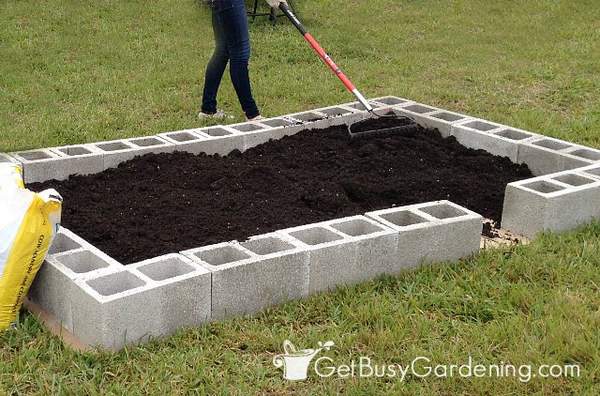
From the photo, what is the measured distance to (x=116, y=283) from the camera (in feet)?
11.7

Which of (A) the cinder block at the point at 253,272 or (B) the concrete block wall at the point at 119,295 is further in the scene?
(A) the cinder block at the point at 253,272

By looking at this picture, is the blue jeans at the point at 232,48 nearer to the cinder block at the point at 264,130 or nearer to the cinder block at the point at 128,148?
the cinder block at the point at 264,130

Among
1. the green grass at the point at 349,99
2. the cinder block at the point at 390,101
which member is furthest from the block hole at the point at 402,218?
the cinder block at the point at 390,101

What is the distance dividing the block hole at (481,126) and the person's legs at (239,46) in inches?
71.1

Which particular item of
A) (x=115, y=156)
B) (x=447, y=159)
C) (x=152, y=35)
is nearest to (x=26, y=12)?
(x=152, y=35)

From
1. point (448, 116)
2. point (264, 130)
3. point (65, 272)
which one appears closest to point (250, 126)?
point (264, 130)

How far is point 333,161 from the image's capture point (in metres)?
A: 5.55

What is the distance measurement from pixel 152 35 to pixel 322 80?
334 cm

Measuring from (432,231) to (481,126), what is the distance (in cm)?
234

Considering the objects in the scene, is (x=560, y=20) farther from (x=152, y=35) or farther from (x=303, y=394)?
(x=303, y=394)

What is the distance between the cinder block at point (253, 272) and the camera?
11.9 ft

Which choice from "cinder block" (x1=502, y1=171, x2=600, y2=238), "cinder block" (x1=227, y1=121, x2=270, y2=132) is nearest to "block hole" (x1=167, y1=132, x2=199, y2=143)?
"cinder block" (x1=227, y1=121, x2=270, y2=132)

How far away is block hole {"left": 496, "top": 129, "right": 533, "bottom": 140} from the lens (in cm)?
600

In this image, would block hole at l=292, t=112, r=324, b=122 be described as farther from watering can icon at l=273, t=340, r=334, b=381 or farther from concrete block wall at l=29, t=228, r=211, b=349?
watering can icon at l=273, t=340, r=334, b=381
